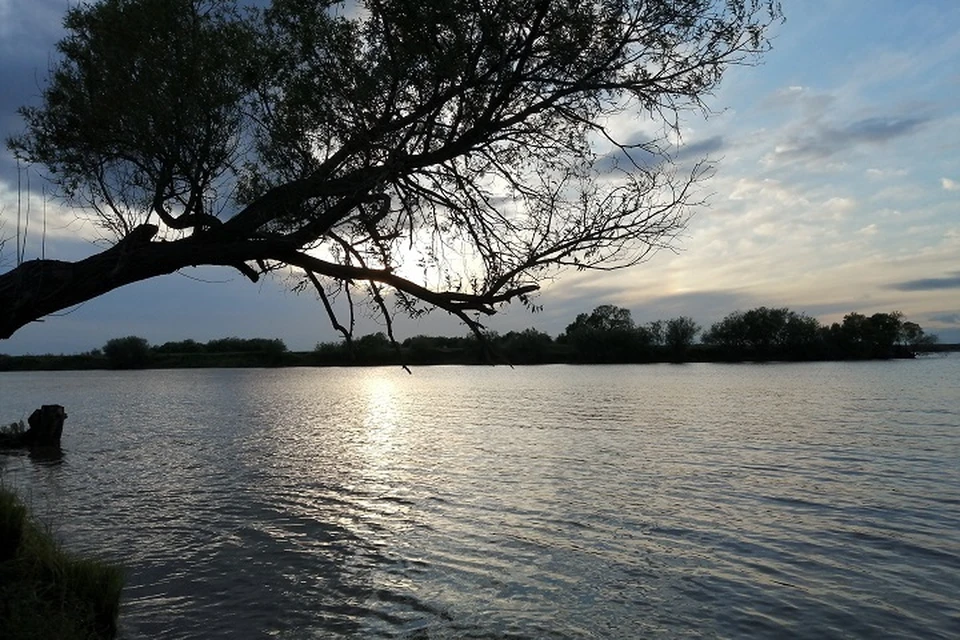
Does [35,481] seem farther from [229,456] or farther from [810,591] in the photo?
[810,591]

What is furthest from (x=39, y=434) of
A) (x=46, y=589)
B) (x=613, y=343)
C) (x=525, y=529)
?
(x=613, y=343)

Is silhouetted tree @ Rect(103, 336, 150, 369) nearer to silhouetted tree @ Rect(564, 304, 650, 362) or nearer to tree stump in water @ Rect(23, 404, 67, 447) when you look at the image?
silhouetted tree @ Rect(564, 304, 650, 362)

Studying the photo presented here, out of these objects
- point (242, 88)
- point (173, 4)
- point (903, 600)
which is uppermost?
point (173, 4)

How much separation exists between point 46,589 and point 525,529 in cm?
879

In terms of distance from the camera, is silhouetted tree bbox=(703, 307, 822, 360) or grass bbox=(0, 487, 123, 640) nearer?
grass bbox=(0, 487, 123, 640)

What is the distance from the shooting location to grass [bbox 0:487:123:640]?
6156 mm

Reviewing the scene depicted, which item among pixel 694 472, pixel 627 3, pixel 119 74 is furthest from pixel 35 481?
pixel 627 3

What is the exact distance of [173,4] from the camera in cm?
901

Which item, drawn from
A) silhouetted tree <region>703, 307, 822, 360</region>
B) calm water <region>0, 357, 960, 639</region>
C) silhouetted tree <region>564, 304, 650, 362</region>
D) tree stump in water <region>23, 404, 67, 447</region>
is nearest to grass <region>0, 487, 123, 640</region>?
calm water <region>0, 357, 960, 639</region>

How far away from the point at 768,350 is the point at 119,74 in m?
138

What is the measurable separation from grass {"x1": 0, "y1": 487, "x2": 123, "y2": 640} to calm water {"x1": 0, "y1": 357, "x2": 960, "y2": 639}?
2.62 ft

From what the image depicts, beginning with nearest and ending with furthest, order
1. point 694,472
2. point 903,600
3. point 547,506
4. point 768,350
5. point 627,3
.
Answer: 1. point 627,3
2. point 903,600
3. point 547,506
4. point 694,472
5. point 768,350

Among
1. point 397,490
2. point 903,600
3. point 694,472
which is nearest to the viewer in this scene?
point 903,600

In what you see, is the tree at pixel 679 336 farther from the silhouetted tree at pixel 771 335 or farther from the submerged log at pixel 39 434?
the submerged log at pixel 39 434
